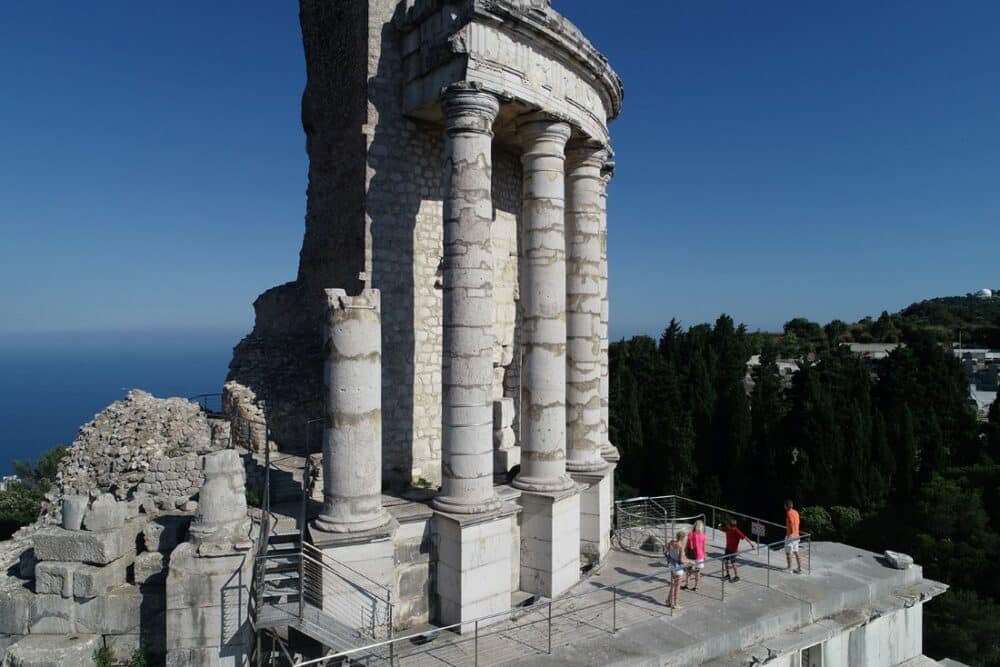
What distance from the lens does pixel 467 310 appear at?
10422 mm

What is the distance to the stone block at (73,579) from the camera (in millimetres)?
8828

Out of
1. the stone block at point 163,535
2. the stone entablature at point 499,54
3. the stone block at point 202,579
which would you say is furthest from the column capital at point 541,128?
the stone block at point 163,535

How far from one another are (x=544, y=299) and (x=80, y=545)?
8.69 metres

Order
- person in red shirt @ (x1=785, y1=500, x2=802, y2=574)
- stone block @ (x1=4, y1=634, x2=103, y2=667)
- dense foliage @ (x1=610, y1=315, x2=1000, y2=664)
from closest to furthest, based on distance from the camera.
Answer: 1. stone block @ (x1=4, y1=634, x2=103, y2=667)
2. person in red shirt @ (x1=785, y1=500, x2=802, y2=574)
3. dense foliage @ (x1=610, y1=315, x2=1000, y2=664)

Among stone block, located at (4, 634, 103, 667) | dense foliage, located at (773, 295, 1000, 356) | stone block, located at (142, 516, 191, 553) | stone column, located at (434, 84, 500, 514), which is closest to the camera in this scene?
stone block, located at (4, 634, 103, 667)

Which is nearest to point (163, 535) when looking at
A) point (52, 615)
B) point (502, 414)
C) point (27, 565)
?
point (52, 615)

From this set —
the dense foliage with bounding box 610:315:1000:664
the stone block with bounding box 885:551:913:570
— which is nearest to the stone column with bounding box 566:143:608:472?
the stone block with bounding box 885:551:913:570

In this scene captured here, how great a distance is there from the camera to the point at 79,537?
29.2 feet

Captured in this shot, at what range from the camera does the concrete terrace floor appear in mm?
9094

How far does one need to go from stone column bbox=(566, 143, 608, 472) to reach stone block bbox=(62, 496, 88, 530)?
29.4 ft

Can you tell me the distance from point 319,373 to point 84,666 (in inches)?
268

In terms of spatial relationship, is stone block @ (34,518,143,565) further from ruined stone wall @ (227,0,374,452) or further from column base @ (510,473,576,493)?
column base @ (510,473,576,493)

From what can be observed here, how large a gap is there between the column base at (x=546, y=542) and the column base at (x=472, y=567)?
3.00ft

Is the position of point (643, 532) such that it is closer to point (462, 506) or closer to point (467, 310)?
point (462, 506)
